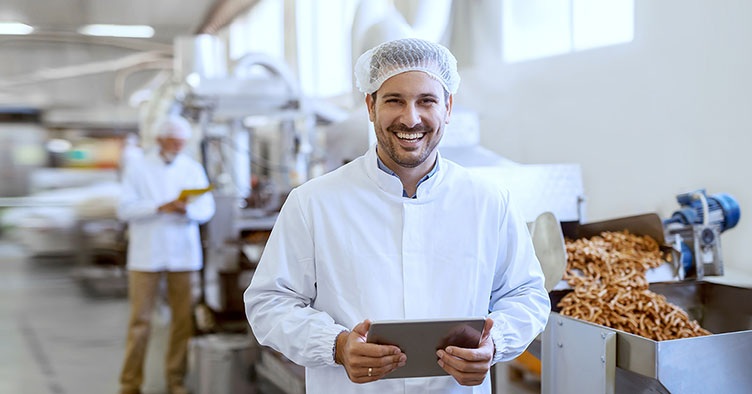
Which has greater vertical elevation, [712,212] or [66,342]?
[712,212]

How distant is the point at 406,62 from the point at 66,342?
433cm

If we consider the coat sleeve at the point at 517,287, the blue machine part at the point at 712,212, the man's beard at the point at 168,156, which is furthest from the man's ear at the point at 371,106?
the man's beard at the point at 168,156

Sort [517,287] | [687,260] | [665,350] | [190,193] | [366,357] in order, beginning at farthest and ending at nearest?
[190,193] < [687,260] < [665,350] < [517,287] < [366,357]

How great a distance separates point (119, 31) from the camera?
11.1m

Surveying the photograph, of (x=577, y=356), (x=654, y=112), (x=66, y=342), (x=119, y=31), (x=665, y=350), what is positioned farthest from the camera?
(x=119, y=31)

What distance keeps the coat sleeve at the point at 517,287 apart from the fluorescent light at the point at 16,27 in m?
10.4

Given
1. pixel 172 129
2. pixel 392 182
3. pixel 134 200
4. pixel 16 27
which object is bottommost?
pixel 134 200

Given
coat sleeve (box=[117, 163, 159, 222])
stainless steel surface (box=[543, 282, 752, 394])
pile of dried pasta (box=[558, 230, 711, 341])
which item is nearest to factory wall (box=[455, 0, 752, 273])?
pile of dried pasta (box=[558, 230, 711, 341])

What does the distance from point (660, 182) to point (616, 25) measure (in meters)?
0.98

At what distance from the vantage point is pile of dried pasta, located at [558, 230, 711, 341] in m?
2.01

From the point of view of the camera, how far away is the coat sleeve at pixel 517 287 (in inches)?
58.5

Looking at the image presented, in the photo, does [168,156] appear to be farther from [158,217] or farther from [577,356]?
[577,356]

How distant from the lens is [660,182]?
3.29 meters

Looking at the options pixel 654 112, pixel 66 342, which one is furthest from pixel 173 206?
pixel 654 112
